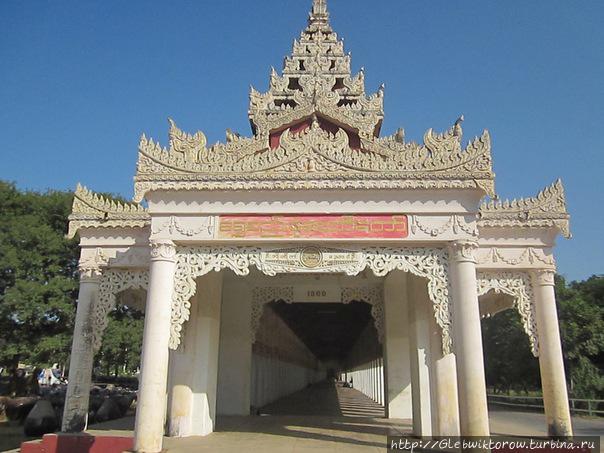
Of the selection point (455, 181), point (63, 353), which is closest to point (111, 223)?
point (455, 181)

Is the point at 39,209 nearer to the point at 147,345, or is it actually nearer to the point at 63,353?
the point at 63,353

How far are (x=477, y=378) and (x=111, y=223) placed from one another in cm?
801

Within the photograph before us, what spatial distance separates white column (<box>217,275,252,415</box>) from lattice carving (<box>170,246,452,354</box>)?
5.02 m

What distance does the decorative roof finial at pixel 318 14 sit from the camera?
55.6 feet

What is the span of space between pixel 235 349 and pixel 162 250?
5935 mm

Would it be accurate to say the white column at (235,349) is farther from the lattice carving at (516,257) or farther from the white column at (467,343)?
the white column at (467,343)

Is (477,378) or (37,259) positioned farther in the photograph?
(37,259)

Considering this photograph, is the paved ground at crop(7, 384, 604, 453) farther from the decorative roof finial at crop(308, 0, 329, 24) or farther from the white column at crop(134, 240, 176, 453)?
the decorative roof finial at crop(308, 0, 329, 24)

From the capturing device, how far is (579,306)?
24.2 meters

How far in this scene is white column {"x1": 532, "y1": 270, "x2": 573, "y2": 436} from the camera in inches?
380

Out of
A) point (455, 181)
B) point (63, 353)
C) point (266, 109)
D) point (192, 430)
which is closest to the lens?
point (455, 181)

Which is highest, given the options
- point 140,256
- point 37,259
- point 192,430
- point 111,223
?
point 37,259

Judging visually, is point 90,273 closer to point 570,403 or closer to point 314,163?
point 314,163

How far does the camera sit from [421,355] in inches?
404
